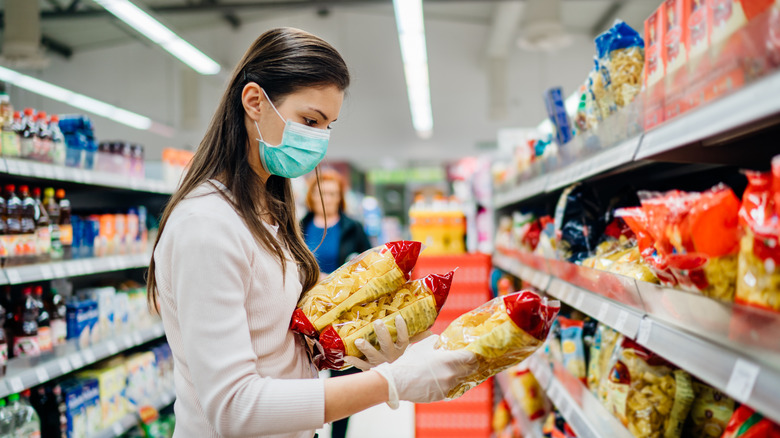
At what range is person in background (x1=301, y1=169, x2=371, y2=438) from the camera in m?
4.05

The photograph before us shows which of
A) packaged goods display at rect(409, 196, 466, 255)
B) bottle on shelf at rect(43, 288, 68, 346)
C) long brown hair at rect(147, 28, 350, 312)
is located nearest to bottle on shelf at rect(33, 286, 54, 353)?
bottle on shelf at rect(43, 288, 68, 346)

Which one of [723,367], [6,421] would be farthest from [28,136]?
[723,367]

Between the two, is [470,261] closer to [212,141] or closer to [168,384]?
[168,384]

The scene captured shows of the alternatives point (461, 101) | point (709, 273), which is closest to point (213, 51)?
point (461, 101)

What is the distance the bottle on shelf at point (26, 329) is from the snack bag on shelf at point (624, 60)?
8.42 feet

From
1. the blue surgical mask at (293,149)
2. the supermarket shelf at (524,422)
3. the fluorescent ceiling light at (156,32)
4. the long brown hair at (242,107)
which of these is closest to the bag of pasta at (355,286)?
the long brown hair at (242,107)

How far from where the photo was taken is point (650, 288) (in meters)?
1.13

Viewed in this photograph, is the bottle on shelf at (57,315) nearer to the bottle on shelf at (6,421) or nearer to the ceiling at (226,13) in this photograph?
the bottle on shelf at (6,421)

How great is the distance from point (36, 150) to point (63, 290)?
847 millimetres

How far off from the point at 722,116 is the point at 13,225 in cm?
264

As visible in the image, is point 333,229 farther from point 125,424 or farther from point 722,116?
point 722,116

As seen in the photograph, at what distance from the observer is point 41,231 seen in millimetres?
2453

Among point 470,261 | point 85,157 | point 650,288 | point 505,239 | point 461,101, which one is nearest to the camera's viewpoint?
point 650,288

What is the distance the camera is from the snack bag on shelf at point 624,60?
1563 millimetres
